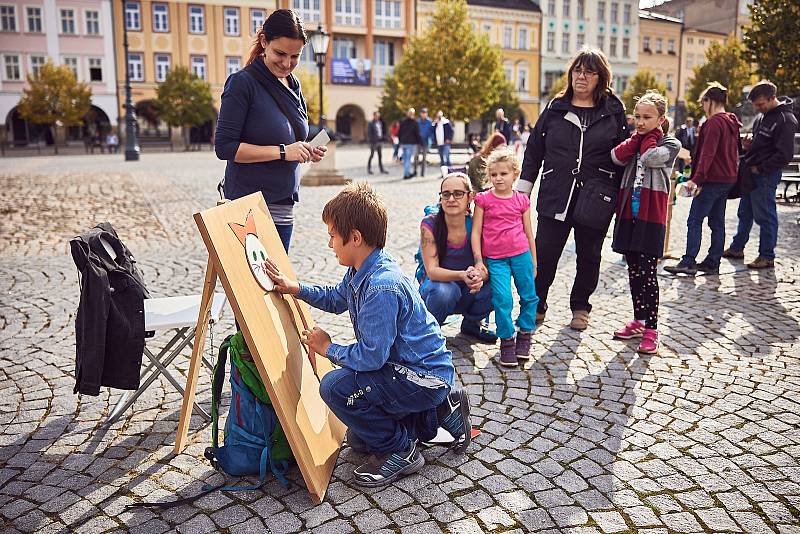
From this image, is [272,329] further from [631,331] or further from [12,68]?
[12,68]

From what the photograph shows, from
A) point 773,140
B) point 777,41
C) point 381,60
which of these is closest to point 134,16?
point 381,60

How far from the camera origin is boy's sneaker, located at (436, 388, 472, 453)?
352cm

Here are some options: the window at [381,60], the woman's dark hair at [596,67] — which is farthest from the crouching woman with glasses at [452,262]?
the window at [381,60]

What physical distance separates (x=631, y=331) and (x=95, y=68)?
5036cm

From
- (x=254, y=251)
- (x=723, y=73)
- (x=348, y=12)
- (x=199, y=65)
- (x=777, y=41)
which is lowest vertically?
(x=254, y=251)

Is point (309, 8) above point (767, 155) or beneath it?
above

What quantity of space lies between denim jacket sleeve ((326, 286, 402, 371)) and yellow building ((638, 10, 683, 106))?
7131 centimetres

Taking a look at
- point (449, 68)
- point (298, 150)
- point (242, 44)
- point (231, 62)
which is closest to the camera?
point (298, 150)

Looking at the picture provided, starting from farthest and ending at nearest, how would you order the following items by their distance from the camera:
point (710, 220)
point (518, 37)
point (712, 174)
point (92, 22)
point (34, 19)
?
point (518, 37) < point (92, 22) < point (34, 19) < point (710, 220) < point (712, 174)

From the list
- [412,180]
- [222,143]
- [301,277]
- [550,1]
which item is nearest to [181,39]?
[550,1]

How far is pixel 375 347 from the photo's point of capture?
3.10 meters

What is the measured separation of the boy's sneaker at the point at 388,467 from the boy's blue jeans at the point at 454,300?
5.64ft

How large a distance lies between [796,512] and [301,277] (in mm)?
5415

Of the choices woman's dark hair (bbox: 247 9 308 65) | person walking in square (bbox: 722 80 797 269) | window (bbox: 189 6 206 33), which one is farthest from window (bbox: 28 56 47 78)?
woman's dark hair (bbox: 247 9 308 65)
